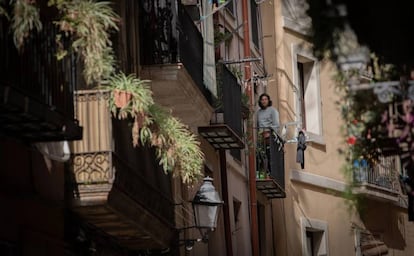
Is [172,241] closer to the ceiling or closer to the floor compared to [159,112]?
closer to the floor

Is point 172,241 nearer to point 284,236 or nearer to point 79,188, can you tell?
point 79,188

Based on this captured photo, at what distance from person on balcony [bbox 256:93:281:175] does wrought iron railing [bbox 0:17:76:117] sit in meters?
12.9

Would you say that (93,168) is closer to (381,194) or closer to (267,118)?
(267,118)

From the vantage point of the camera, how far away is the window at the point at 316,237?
30641 mm

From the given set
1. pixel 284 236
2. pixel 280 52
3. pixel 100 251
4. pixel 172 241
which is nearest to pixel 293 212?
pixel 284 236

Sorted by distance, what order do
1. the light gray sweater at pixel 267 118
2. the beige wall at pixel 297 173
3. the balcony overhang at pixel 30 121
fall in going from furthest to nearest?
the beige wall at pixel 297 173 < the light gray sweater at pixel 267 118 < the balcony overhang at pixel 30 121

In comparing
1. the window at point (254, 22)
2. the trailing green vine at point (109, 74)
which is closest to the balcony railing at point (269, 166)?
the window at point (254, 22)

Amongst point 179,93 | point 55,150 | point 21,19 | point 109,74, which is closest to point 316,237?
point 179,93

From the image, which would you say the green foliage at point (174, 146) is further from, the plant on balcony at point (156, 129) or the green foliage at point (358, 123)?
the green foliage at point (358, 123)

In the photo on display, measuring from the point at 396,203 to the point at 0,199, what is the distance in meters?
19.7

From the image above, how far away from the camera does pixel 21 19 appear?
513 inches

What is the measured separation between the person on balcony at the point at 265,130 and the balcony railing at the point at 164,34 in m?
7.47

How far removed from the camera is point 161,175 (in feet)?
66.2

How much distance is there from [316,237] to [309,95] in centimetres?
290
